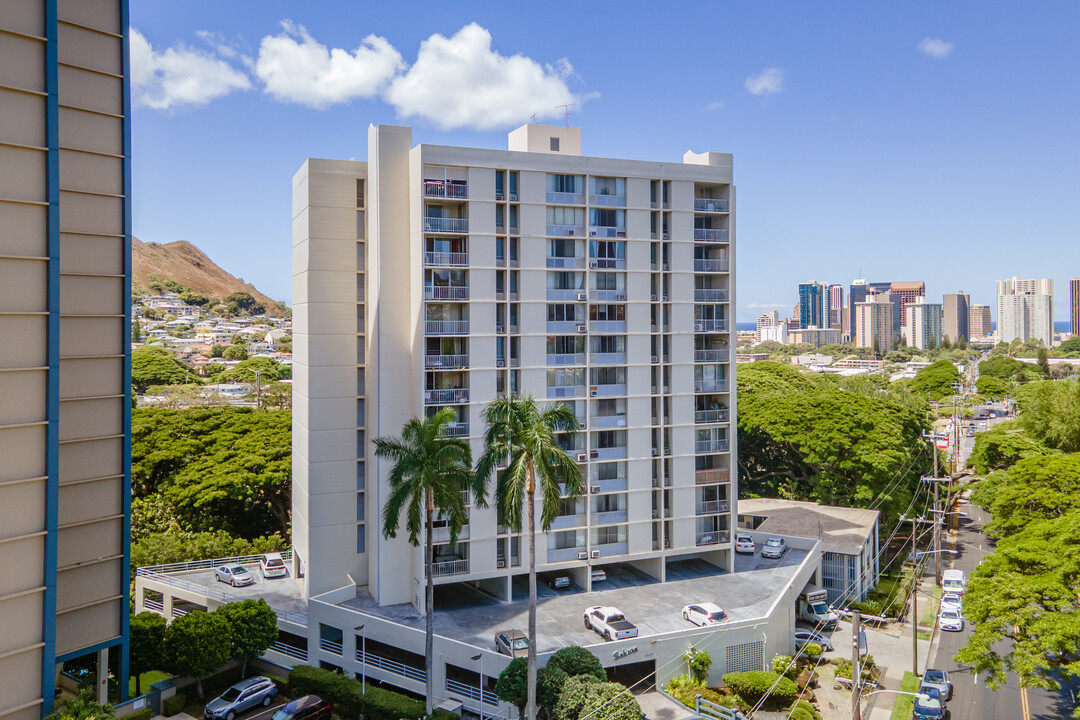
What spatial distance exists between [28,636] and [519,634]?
64.1ft

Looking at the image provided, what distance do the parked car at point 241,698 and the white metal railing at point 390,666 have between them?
4347 millimetres

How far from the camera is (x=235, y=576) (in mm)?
44344

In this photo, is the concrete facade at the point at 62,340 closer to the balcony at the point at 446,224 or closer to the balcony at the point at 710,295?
the balcony at the point at 446,224

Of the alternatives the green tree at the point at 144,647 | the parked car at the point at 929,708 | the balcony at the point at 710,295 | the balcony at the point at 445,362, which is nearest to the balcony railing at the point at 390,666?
the green tree at the point at 144,647

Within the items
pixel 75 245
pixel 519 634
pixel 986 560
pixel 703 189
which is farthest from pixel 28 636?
pixel 986 560

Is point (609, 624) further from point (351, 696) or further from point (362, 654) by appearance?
point (351, 696)

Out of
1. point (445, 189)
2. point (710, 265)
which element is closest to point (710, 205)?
point (710, 265)

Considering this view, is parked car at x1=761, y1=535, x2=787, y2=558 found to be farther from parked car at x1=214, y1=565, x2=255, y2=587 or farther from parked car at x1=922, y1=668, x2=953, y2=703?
parked car at x1=214, y1=565, x2=255, y2=587

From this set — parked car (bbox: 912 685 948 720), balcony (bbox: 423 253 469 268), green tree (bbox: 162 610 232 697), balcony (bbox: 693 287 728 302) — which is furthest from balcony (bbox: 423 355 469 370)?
parked car (bbox: 912 685 948 720)

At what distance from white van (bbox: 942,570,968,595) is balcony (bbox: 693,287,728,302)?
26031 mm

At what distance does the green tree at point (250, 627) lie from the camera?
36.0 metres

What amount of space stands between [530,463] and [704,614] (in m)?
13.4

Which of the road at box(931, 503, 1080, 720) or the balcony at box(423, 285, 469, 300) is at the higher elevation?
the balcony at box(423, 285, 469, 300)

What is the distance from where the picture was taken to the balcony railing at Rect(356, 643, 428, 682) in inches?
1421
